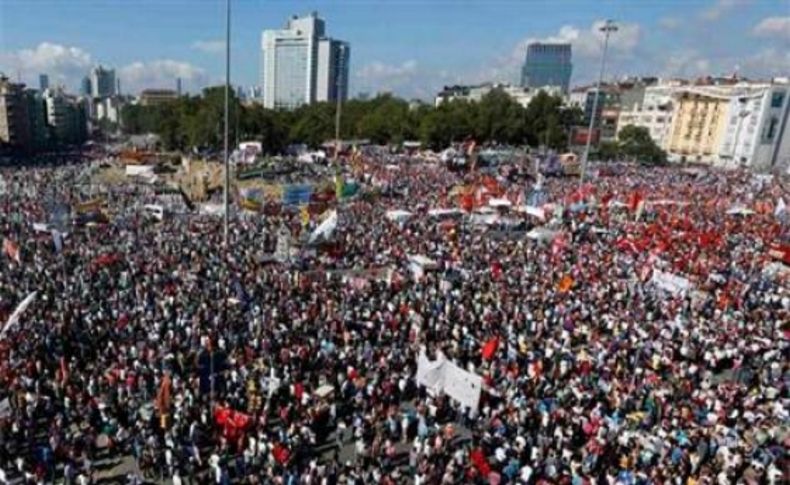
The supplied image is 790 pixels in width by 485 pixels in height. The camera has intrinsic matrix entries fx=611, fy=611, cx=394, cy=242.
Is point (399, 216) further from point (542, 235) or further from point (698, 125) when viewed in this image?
point (698, 125)

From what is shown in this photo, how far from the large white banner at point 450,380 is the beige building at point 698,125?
302 ft

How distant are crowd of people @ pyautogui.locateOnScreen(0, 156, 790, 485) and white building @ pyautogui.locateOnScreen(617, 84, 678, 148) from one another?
81.0 m

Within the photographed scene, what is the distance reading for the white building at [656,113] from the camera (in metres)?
103

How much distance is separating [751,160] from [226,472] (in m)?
94.1

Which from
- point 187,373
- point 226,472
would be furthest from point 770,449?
point 187,373

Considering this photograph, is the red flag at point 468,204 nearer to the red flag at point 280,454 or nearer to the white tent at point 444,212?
the white tent at point 444,212

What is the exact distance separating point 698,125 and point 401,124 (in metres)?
47.5

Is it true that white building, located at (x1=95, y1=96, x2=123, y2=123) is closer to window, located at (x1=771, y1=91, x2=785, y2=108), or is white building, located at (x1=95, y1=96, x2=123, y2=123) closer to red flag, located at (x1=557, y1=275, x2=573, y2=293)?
window, located at (x1=771, y1=91, x2=785, y2=108)

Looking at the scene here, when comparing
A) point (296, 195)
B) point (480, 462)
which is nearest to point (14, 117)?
point (296, 195)

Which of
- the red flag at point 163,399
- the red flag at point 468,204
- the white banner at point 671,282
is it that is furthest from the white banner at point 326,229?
the white banner at point 671,282

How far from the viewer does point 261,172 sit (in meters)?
54.3

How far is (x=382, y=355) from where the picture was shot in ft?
54.9

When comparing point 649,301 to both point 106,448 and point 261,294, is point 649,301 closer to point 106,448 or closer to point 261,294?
point 261,294

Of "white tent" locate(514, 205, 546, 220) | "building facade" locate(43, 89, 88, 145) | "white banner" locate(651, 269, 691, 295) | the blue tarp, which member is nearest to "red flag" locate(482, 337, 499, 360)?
"white banner" locate(651, 269, 691, 295)
